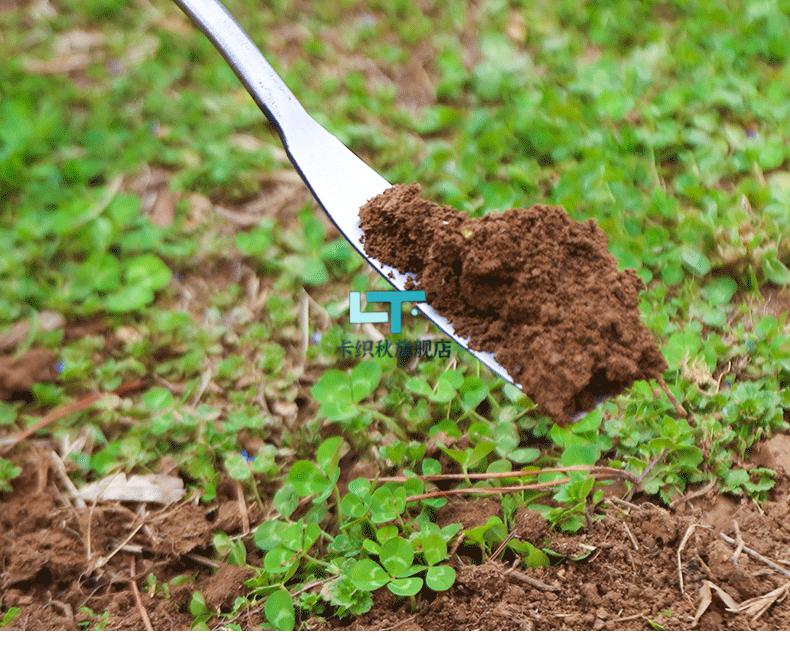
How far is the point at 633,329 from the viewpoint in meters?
1.31

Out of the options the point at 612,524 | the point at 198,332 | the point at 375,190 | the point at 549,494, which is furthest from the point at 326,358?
the point at 612,524

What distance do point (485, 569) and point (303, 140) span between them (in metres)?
0.72

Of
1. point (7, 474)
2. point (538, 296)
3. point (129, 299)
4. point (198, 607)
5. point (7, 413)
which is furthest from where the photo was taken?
point (129, 299)

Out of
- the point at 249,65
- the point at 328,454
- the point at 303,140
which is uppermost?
the point at 249,65

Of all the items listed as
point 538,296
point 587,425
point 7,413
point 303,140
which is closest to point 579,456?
point 587,425

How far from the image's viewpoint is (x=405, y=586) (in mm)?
1341

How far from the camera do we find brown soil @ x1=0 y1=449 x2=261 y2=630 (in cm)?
145

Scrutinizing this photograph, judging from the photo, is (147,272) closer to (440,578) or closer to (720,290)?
(440,578)

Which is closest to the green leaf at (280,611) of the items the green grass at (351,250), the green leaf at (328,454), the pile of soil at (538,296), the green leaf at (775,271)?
the green grass at (351,250)

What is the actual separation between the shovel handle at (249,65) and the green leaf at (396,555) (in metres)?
0.65

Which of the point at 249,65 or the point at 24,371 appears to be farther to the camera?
the point at 24,371

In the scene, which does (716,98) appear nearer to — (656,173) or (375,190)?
(656,173)

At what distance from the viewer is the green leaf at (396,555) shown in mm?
1370

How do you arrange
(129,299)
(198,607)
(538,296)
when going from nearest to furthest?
(538,296) < (198,607) < (129,299)
